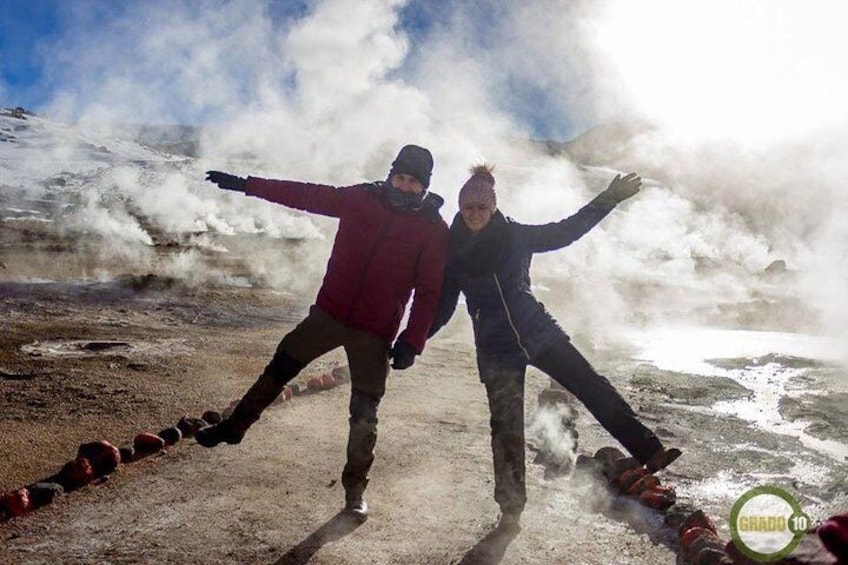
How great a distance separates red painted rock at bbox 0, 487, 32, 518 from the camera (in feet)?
10.7

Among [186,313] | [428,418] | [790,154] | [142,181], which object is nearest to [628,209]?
[790,154]

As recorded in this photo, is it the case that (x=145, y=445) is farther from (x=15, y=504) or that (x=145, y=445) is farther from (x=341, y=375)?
(x=341, y=375)

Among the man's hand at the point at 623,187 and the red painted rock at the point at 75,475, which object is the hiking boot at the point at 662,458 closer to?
the man's hand at the point at 623,187

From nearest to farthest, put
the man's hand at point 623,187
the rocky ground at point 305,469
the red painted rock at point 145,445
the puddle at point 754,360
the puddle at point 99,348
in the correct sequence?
the rocky ground at point 305,469 < the man's hand at point 623,187 < the red painted rock at point 145,445 < the puddle at point 754,360 < the puddle at point 99,348

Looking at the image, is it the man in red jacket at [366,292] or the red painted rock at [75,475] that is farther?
the red painted rock at [75,475]

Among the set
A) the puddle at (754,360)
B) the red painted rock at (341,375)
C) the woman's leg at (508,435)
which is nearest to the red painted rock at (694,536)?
the woman's leg at (508,435)

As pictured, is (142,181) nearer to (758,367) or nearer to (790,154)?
(758,367)

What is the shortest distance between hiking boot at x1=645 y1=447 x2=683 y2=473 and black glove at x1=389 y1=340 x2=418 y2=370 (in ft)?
4.31

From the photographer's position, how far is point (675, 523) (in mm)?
3598

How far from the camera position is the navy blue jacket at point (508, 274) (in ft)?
11.5

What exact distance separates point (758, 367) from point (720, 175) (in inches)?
1724

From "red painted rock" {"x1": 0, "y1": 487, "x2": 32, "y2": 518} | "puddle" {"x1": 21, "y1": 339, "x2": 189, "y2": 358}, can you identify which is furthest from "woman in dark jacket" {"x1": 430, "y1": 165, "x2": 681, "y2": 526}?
"puddle" {"x1": 21, "y1": 339, "x2": 189, "y2": 358}

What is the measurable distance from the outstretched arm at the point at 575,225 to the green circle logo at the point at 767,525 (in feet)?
5.24

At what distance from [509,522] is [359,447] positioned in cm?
92
